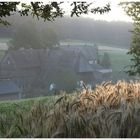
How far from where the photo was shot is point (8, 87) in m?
5.09

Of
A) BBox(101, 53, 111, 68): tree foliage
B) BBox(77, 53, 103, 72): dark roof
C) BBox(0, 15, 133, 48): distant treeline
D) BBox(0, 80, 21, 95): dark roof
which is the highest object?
BBox(0, 15, 133, 48): distant treeline

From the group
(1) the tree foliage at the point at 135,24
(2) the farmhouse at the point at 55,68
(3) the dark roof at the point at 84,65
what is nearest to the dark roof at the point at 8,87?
(2) the farmhouse at the point at 55,68

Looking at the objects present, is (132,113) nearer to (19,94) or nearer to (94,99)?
(94,99)

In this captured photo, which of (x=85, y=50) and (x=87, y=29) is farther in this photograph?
(x=87, y=29)

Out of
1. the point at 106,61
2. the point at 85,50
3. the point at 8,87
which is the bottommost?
the point at 8,87

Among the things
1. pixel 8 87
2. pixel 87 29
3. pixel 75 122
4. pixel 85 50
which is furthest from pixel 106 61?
pixel 75 122

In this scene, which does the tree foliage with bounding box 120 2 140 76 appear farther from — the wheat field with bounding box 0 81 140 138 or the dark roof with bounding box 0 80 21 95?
the wheat field with bounding box 0 81 140 138

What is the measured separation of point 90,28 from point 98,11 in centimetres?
26

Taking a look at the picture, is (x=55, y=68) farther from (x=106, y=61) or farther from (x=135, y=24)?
(x=135, y=24)

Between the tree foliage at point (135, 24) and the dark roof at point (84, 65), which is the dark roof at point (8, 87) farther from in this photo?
the tree foliage at point (135, 24)

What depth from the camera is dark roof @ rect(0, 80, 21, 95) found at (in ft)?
15.7

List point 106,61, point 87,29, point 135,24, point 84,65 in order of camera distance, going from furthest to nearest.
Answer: point 135,24 → point 87,29 → point 106,61 → point 84,65

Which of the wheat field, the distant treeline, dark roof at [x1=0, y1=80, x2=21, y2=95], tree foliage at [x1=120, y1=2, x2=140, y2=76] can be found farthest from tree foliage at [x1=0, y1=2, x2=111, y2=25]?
tree foliage at [x1=120, y1=2, x2=140, y2=76]

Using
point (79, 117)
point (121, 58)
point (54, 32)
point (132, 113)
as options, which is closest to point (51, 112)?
point (79, 117)
